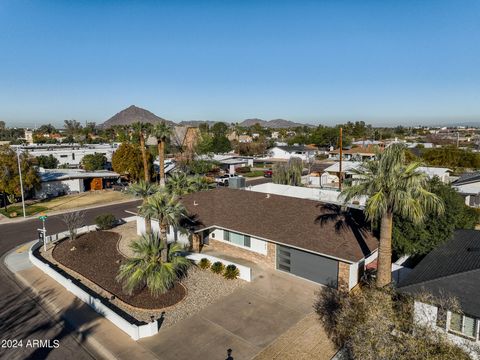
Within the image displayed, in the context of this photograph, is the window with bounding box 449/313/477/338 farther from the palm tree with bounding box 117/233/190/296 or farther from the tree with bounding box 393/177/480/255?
the palm tree with bounding box 117/233/190/296

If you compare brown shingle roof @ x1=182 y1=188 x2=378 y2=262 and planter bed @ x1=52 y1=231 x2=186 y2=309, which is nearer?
planter bed @ x1=52 y1=231 x2=186 y2=309

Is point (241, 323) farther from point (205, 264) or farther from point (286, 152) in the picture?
point (286, 152)

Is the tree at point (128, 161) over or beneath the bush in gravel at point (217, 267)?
over

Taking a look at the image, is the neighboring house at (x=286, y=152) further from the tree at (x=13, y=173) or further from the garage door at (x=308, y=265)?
the garage door at (x=308, y=265)

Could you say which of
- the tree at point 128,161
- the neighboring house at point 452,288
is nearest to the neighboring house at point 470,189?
the neighboring house at point 452,288

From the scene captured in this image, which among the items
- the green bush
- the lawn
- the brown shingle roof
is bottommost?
the lawn

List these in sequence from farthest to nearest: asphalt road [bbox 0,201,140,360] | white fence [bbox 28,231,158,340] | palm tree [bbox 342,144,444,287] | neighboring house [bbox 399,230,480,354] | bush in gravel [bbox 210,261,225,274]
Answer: bush in gravel [bbox 210,261,225,274], white fence [bbox 28,231,158,340], palm tree [bbox 342,144,444,287], asphalt road [bbox 0,201,140,360], neighboring house [bbox 399,230,480,354]

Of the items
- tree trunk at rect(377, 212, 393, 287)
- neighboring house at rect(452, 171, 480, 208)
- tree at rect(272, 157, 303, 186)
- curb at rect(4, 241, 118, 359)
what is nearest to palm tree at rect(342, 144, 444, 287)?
tree trunk at rect(377, 212, 393, 287)

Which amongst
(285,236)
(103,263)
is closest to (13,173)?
(103,263)
